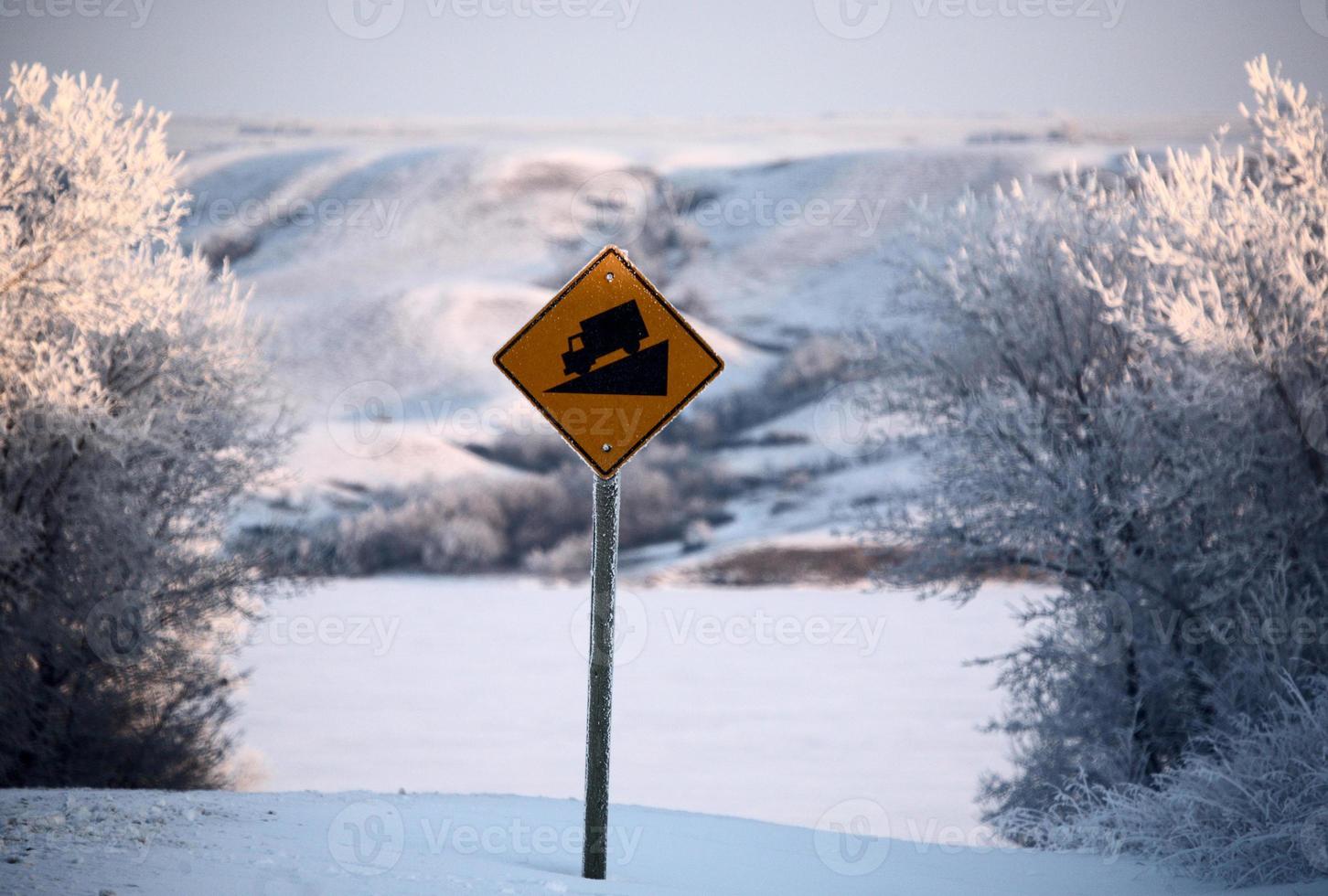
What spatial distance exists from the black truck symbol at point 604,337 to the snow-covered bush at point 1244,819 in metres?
3.90

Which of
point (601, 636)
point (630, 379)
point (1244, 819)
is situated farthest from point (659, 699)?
point (630, 379)

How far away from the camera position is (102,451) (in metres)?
11.1

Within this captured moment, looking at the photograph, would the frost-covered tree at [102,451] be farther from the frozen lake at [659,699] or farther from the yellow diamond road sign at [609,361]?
the yellow diamond road sign at [609,361]

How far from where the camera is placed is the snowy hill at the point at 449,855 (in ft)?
14.7

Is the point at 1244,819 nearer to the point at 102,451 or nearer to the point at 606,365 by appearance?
the point at 606,365

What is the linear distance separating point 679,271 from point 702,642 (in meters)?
42.3

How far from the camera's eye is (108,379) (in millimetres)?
11570

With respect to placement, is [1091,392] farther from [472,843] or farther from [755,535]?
[755,535]

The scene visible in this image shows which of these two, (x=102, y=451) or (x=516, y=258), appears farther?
(x=516, y=258)

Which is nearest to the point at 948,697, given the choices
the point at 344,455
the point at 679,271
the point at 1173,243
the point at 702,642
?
the point at 702,642

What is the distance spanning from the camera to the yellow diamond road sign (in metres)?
4.52

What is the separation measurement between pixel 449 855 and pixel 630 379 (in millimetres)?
2433

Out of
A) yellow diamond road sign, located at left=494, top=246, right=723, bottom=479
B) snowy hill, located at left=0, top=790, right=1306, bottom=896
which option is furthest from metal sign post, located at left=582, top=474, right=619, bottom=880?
snowy hill, located at left=0, top=790, right=1306, bottom=896

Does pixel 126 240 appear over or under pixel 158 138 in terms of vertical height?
under
